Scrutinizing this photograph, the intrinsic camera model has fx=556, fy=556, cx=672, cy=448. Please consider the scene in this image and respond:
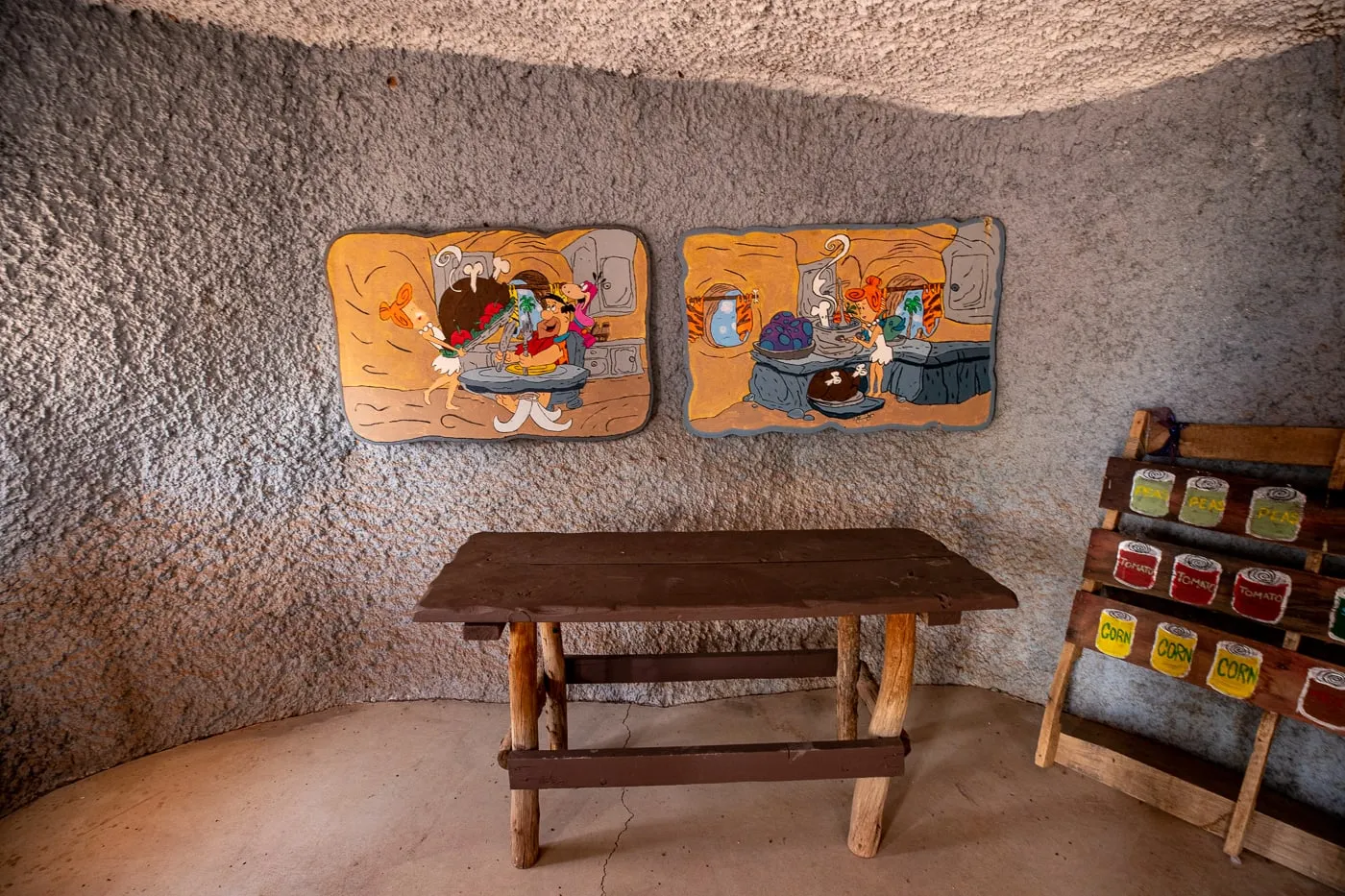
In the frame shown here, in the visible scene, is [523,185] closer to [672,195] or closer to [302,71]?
[672,195]

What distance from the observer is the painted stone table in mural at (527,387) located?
7.16 ft

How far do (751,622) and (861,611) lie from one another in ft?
3.33

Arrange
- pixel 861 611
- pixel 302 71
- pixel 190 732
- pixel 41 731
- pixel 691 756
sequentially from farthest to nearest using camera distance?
pixel 190 732
pixel 302 71
pixel 41 731
pixel 691 756
pixel 861 611

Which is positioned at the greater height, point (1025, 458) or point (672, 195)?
point (672, 195)

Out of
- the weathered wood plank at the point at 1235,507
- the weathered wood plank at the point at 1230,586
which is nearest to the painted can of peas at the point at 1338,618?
the weathered wood plank at the point at 1230,586

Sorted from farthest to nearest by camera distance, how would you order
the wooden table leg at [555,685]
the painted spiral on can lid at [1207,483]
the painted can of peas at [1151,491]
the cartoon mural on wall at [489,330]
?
the cartoon mural on wall at [489,330], the wooden table leg at [555,685], the painted can of peas at [1151,491], the painted spiral on can lid at [1207,483]

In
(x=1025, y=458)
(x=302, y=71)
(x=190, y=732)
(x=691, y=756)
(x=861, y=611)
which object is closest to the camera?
(x=861, y=611)

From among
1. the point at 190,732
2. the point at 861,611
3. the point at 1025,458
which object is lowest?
the point at 190,732

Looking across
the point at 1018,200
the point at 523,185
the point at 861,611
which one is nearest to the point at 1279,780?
the point at 861,611

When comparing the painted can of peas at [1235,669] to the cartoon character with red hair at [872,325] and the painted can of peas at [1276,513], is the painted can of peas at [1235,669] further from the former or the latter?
the cartoon character with red hair at [872,325]

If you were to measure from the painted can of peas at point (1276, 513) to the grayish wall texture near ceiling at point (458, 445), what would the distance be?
1.13ft

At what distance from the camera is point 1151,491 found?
186 cm

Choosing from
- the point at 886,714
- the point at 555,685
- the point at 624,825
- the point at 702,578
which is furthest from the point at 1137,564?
the point at 555,685

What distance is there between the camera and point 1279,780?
1.82 meters
